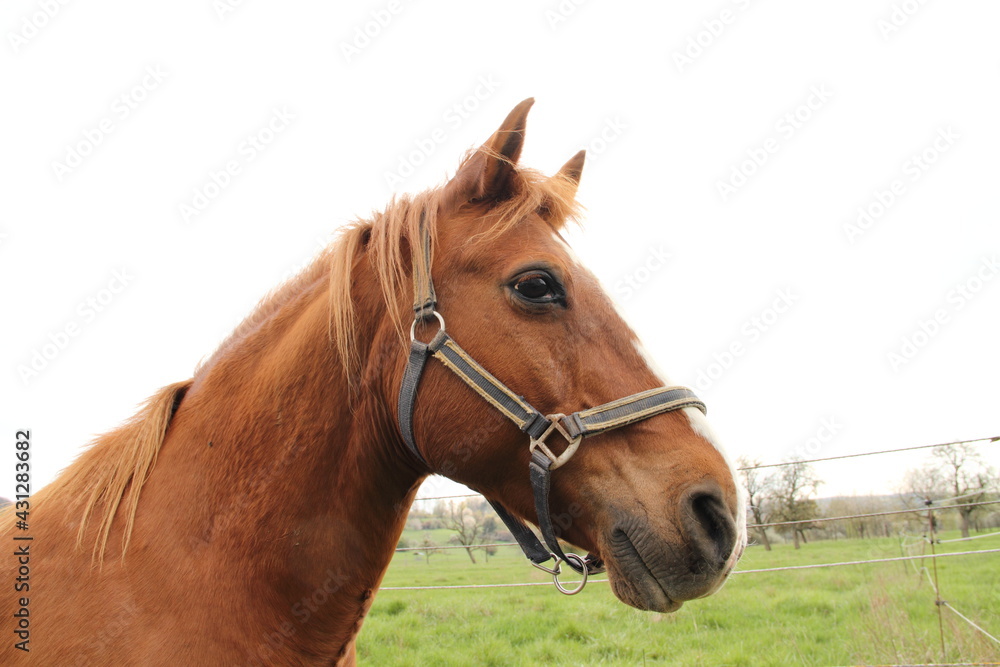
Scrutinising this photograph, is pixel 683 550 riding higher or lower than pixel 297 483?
lower

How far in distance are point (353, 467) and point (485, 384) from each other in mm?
553

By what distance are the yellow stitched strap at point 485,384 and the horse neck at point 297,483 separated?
12.7 inches

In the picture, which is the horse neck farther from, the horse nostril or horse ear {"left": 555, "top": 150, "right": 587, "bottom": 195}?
horse ear {"left": 555, "top": 150, "right": 587, "bottom": 195}

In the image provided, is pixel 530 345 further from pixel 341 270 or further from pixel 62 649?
pixel 62 649

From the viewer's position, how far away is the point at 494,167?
7.09 ft

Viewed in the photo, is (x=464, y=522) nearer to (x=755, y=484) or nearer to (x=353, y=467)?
(x=755, y=484)

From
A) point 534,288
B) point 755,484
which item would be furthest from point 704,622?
point 534,288

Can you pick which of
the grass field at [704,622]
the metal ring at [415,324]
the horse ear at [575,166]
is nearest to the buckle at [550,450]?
the metal ring at [415,324]

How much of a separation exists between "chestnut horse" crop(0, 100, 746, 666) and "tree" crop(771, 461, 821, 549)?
14.6 feet

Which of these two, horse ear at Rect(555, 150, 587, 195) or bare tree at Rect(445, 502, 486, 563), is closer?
horse ear at Rect(555, 150, 587, 195)

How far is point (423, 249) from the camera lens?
2.08 meters

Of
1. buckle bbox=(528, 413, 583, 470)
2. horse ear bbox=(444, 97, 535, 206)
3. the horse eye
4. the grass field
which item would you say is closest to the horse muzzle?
buckle bbox=(528, 413, 583, 470)

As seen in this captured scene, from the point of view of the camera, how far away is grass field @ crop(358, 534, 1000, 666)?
17.4 ft

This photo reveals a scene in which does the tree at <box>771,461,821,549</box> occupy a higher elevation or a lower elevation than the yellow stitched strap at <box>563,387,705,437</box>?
lower
